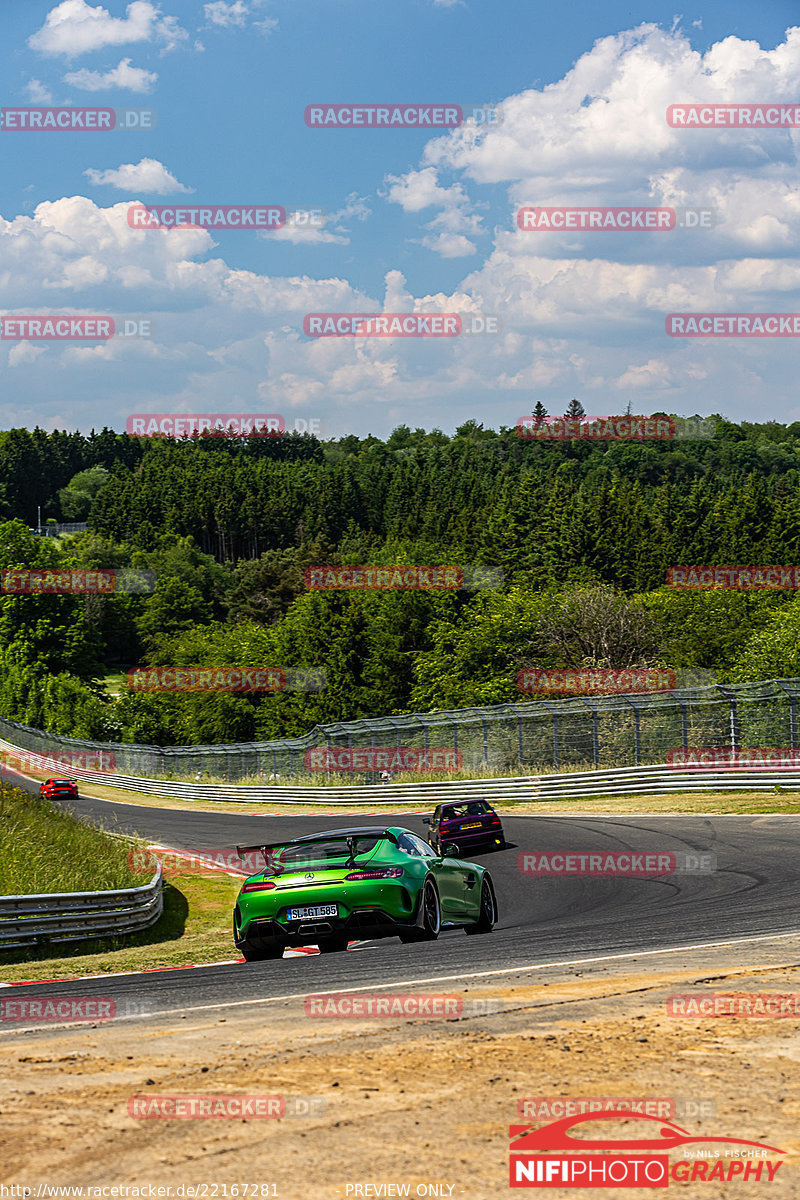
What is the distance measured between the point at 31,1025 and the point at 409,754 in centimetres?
3161

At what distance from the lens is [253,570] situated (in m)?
139

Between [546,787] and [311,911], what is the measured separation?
22461mm

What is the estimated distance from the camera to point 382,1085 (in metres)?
5.14

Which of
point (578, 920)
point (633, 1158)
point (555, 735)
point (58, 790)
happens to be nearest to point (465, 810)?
point (555, 735)

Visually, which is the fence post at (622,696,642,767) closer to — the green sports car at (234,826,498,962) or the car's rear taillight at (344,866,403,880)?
the green sports car at (234,826,498,962)

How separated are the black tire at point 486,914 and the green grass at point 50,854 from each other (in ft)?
18.3

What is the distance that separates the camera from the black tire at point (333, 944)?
402 inches

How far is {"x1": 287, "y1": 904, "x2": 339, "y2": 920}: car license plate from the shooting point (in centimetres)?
1013

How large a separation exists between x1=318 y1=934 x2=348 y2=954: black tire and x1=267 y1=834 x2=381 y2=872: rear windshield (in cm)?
65

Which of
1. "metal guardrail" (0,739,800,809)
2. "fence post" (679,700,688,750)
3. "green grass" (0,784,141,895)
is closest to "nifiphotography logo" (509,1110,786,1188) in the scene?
"green grass" (0,784,141,895)

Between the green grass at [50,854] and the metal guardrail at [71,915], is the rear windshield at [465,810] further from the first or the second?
the metal guardrail at [71,915]

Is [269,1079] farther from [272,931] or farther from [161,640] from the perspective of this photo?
[161,640]

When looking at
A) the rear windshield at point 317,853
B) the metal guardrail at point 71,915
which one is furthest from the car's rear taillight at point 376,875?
the metal guardrail at point 71,915

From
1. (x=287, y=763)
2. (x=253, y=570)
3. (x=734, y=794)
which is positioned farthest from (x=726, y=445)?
(x=734, y=794)
